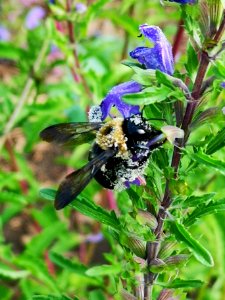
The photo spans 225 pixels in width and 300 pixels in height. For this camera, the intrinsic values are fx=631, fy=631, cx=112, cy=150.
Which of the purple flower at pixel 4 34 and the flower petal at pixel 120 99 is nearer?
the flower petal at pixel 120 99

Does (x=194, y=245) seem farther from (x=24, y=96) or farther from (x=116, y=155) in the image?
(x=24, y=96)

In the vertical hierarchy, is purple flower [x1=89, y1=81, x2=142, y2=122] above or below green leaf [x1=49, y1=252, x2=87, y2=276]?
above

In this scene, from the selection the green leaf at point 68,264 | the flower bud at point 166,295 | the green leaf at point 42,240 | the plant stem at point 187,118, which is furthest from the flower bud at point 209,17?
the green leaf at point 42,240

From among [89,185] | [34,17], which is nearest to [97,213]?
[89,185]

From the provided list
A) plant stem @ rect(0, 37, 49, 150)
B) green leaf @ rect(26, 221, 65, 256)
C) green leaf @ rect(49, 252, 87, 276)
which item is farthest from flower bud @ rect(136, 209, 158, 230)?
green leaf @ rect(26, 221, 65, 256)

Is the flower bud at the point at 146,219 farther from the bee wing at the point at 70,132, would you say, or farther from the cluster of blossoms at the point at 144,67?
the bee wing at the point at 70,132

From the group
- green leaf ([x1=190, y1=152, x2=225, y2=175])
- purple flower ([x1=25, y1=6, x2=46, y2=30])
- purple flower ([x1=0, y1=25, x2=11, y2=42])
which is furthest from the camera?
purple flower ([x1=0, y1=25, x2=11, y2=42])

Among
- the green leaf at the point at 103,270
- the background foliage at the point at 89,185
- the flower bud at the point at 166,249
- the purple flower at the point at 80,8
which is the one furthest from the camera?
the purple flower at the point at 80,8

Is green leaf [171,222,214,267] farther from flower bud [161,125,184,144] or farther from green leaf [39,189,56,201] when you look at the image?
green leaf [39,189,56,201]
